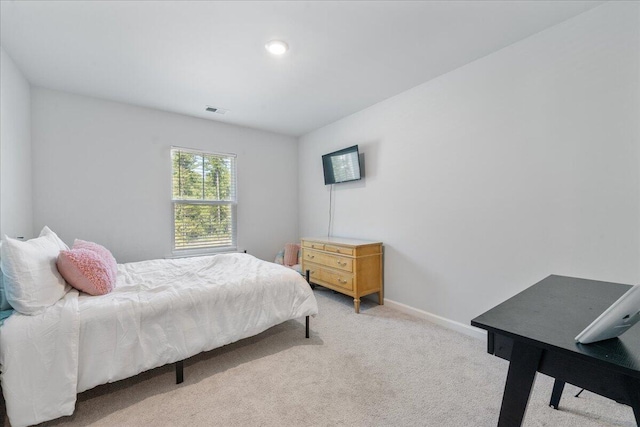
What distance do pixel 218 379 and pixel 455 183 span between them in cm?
258

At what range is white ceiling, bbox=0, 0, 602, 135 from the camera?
1.80 meters

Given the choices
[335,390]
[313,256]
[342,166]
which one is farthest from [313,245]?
[335,390]

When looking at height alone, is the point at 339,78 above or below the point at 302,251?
above

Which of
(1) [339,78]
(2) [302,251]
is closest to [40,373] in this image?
(2) [302,251]

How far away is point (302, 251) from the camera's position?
3.81 meters

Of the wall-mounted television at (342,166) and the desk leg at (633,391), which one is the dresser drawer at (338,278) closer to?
the wall-mounted television at (342,166)

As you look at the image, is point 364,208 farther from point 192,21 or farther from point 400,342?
point 192,21

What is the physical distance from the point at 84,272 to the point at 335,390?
183 cm

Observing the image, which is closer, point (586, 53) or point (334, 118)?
point (586, 53)

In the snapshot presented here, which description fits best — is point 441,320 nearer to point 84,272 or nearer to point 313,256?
point 313,256

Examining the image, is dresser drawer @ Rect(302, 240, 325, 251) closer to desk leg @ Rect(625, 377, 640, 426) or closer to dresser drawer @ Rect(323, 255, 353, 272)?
dresser drawer @ Rect(323, 255, 353, 272)

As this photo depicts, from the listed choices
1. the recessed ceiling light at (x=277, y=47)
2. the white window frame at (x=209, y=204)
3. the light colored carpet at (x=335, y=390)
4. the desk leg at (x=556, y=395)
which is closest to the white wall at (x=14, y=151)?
the white window frame at (x=209, y=204)

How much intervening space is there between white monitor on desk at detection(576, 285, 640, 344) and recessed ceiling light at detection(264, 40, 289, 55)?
2.38 metres

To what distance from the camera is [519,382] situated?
88 centimetres
